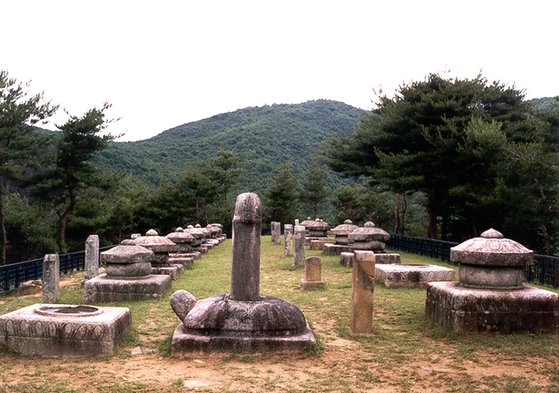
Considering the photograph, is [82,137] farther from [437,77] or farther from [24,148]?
[437,77]

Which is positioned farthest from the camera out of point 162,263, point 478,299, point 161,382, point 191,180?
point 191,180

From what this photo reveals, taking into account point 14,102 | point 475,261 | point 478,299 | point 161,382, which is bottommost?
point 161,382

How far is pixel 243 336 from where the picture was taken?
7.09m

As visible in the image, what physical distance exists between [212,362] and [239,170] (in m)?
41.7

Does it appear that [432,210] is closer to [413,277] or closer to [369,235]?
[369,235]

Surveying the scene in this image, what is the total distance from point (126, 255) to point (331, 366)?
20.9 ft

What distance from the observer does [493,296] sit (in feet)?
27.0

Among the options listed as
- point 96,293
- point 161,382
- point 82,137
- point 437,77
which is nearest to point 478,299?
point 161,382

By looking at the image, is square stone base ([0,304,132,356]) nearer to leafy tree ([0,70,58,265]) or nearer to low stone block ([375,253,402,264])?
low stone block ([375,253,402,264])

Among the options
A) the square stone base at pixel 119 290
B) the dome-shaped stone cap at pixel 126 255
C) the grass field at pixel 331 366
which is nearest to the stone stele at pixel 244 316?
the grass field at pixel 331 366

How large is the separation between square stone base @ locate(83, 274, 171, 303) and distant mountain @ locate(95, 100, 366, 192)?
41638 millimetres

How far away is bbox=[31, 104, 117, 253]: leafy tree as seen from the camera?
87.0ft

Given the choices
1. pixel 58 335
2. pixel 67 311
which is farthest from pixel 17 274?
pixel 58 335

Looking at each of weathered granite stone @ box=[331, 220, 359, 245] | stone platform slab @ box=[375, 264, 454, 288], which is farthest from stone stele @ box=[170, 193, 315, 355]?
weathered granite stone @ box=[331, 220, 359, 245]
